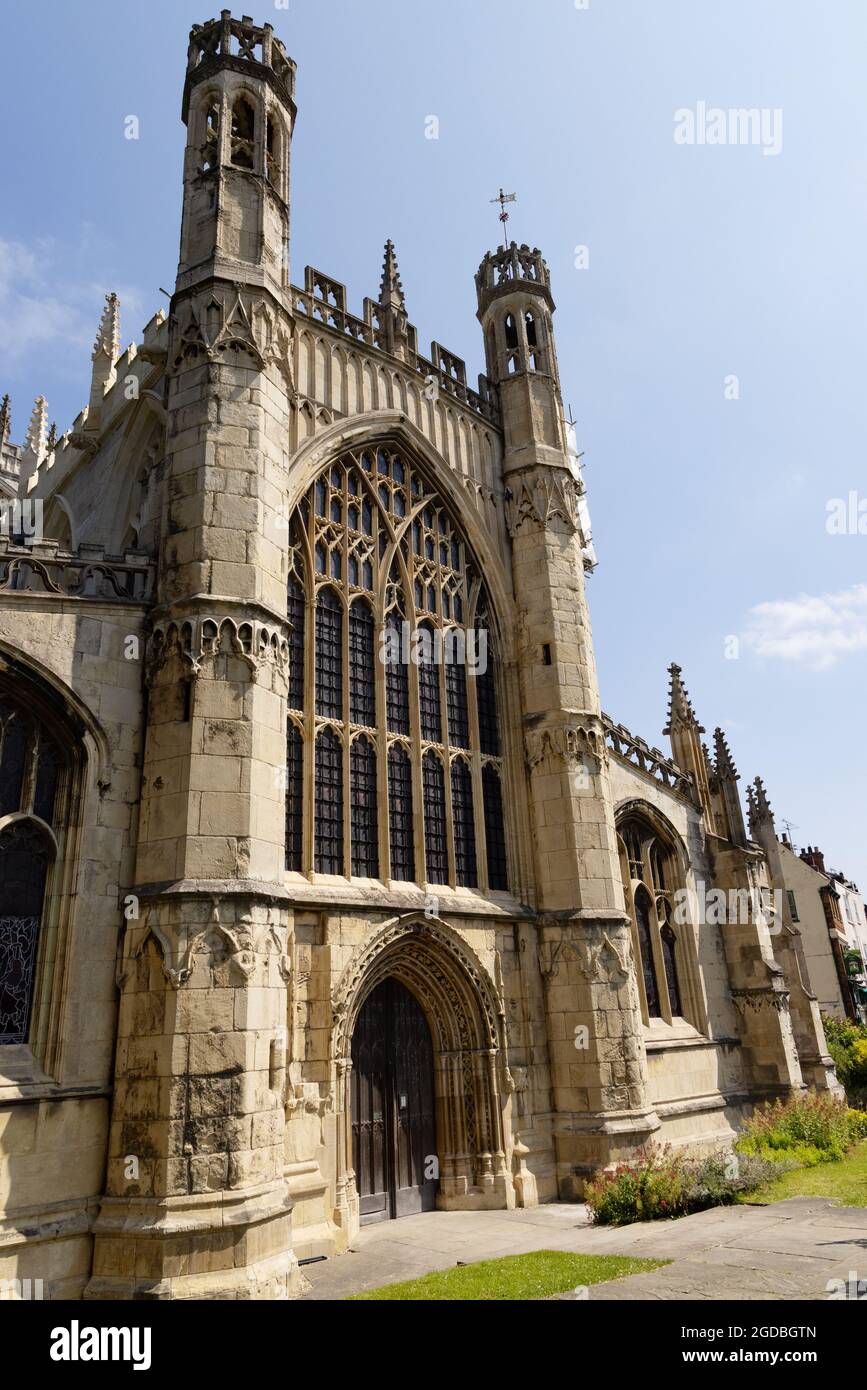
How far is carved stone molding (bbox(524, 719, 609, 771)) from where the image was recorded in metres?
17.5

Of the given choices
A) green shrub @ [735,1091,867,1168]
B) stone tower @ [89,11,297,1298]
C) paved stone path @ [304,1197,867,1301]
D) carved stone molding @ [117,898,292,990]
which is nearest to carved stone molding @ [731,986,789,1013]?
green shrub @ [735,1091,867,1168]

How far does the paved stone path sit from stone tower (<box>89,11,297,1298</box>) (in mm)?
1716

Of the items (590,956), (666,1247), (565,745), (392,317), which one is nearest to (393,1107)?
(590,956)

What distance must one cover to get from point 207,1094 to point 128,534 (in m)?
10.5

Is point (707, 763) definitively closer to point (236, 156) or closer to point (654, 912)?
point (654, 912)

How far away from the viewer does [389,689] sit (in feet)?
53.5

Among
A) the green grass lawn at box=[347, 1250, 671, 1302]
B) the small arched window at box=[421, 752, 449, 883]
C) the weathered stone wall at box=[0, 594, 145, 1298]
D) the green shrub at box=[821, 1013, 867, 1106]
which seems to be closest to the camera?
the green grass lawn at box=[347, 1250, 671, 1302]

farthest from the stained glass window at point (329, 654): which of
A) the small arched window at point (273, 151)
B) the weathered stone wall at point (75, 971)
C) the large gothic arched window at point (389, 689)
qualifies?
the small arched window at point (273, 151)

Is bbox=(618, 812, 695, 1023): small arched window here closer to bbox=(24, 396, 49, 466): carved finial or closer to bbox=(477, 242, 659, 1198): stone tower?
bbox=(477, 242, 659, 1198): stone tower

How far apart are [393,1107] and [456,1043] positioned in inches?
59.3

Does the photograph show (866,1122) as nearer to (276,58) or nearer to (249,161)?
(249,161)

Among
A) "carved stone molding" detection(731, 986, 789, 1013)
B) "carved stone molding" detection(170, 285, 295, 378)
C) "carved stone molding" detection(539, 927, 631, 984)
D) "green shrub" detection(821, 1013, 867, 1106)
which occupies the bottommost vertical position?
"green shrub" detection(821, 1013, 867, 1106)

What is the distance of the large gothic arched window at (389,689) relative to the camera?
48.1 feet

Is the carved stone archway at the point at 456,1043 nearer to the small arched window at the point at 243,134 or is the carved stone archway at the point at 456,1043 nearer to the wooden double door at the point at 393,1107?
the wooden double door at the point at 393,1107
